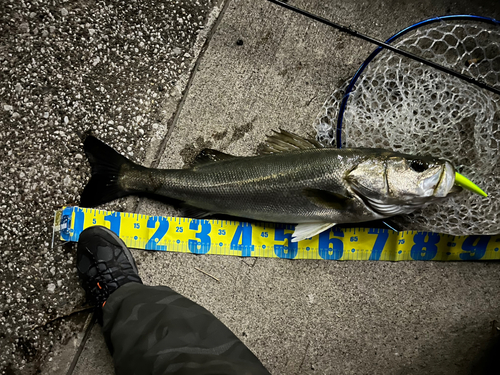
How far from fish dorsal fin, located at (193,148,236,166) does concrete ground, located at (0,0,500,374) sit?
227 millimetres

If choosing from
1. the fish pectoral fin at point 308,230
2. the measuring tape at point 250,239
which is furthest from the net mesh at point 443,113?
the fish pectoral fin at point 308,230

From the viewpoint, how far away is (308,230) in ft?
7.48

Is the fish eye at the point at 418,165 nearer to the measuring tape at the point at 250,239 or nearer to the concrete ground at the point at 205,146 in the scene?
the measuring tape at the point at 250,239

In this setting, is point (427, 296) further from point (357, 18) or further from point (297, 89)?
point (357, 18)

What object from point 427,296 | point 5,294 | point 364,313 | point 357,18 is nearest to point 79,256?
point 5,294

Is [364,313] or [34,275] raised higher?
[364,313]

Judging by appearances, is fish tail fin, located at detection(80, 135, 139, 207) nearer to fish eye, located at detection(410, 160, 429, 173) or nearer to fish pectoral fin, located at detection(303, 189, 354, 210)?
fish pectoral fin, located at detection(303, 189, 354, 210)

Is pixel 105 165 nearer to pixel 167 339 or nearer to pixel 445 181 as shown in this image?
pixel 167 339

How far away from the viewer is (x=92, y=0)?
8.41 ft

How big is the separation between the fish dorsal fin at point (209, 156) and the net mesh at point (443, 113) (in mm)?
868

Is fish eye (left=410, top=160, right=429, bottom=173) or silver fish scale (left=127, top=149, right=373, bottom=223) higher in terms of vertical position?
fish eye (left=410, top=160, right=429, bottom=173)

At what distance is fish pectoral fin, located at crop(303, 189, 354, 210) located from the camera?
2105 millimetres

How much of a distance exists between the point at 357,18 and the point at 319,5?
30 centimetres

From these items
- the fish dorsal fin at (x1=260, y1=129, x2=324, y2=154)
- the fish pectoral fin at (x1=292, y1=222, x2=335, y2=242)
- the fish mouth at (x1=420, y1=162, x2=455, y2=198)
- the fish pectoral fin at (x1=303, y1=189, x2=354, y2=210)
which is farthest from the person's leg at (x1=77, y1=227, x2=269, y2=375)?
the fish mouth at (x1=420, y1=162, x2=455, y2=198)
